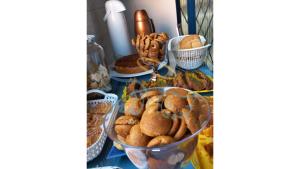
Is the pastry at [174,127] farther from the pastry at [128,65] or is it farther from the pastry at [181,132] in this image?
the pastry at [128,65]

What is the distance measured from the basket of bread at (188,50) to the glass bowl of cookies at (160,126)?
0.17ft

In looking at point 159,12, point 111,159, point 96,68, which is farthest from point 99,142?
point 159,12

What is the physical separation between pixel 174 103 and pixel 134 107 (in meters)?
0.07

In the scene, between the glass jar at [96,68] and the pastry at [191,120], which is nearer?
the pastry at [191,120]

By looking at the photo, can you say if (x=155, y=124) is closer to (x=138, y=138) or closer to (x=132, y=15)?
(x=138, y=138)

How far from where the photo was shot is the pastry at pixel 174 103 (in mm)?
424

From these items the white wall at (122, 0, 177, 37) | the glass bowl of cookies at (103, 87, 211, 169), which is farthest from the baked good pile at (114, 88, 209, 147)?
the white wall at (122, 0, 177, 37)

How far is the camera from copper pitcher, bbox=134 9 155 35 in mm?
483

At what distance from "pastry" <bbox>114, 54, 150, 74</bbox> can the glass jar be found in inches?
1.0

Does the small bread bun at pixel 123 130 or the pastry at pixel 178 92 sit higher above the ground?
the pastry at pixel 178 92

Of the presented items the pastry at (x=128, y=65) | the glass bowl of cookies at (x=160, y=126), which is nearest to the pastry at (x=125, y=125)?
the glass bowl of cookies at (x=160, y=126)

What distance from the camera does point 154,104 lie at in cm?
44
